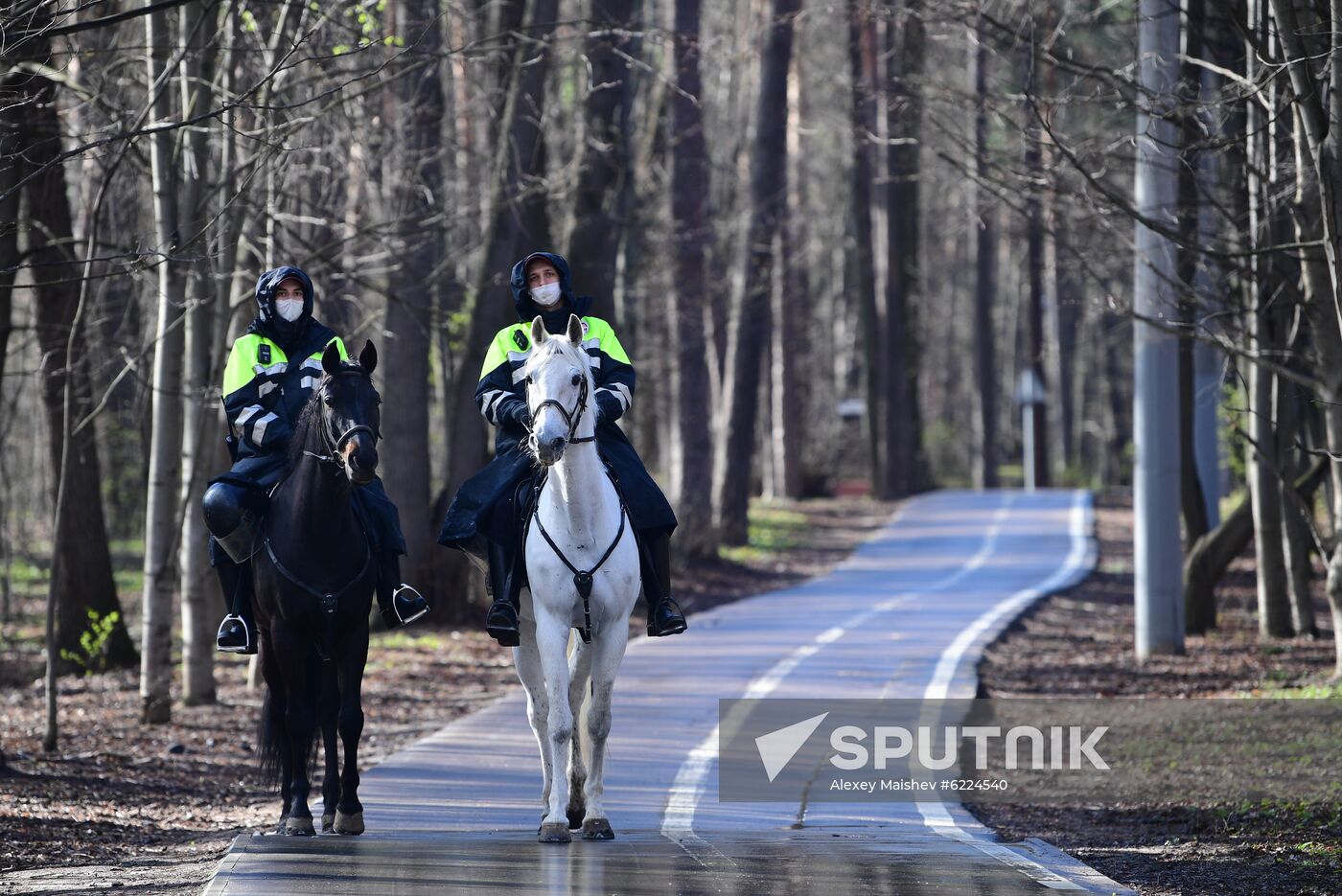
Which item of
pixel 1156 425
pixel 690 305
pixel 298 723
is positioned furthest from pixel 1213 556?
pixel 690 305

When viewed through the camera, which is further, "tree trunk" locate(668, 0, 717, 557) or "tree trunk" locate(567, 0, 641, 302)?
"tree trunk" locate(668, 0, 717, 557)

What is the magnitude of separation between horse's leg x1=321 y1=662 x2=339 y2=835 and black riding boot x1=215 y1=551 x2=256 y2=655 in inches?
17.9

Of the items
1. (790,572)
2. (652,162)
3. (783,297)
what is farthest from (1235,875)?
(783,297)

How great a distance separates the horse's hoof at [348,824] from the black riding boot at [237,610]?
3.53 feet

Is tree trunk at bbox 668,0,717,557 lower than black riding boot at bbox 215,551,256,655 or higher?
higher

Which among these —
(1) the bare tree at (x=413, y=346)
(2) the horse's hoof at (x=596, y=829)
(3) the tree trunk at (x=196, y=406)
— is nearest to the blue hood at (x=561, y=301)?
(2) the horse's hoof at (x=596, y=829)

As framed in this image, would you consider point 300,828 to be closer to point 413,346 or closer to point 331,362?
point 331,362

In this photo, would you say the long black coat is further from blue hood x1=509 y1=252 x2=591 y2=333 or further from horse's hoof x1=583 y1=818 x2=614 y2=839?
horse's hoof x1=583 y1=818 x2=614 y2=839

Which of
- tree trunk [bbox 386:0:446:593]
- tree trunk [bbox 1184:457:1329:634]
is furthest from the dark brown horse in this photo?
tree trunk [bbox 1184:457:1329:634]

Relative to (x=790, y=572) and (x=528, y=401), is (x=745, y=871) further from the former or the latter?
(x=790, y=572)

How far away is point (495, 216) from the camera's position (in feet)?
65.9

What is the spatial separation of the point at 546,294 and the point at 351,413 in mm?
1402

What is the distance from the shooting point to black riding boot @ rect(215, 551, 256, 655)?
9305 millimetres

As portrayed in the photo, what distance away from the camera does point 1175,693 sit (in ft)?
51.2
